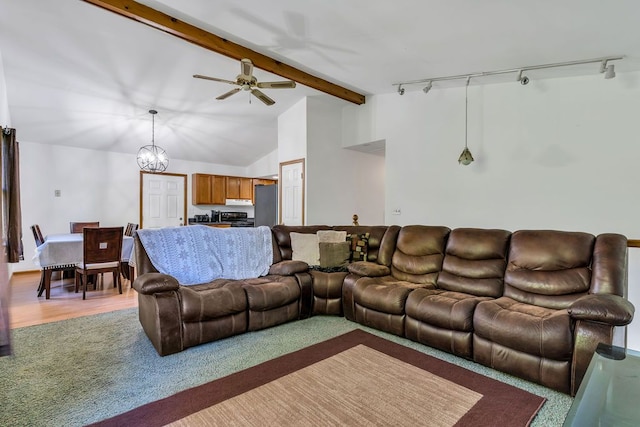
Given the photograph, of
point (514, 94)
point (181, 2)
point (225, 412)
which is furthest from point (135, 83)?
point (514, 94)

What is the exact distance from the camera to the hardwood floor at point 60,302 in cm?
356

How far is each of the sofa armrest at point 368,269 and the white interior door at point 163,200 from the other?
5.38 m

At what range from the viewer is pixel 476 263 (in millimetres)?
3039

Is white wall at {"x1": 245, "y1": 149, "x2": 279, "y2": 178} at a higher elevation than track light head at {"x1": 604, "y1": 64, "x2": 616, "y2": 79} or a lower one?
lower

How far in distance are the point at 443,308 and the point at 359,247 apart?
149 cm

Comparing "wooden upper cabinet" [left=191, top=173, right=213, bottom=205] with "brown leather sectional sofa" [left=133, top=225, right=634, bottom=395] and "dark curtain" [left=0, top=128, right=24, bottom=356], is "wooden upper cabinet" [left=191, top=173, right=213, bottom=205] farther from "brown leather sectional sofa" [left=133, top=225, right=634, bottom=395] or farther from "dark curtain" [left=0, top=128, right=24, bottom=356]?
"brown leather sectional sofa" [left=133, top=225, right=634, bottom=395]

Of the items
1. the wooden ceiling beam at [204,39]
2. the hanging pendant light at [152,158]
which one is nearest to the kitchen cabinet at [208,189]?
the hanging pendant light at [152,158]

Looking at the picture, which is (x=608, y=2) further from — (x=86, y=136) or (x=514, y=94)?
(x=86, y=136)

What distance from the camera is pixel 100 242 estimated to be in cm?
436

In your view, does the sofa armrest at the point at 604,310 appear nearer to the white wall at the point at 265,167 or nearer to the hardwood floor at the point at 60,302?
the hardwood floor at the point at 60,302

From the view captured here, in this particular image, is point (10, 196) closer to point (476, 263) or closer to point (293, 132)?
point (293, 132)

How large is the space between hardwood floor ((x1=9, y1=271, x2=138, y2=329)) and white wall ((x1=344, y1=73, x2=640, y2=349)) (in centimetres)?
415

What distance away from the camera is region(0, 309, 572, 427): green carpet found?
1.91 m

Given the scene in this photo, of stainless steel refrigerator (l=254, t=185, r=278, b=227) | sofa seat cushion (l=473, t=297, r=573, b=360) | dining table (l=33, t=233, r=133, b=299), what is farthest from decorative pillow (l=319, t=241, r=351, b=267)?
dining table (l=33, t=233, r=133, b=299)
